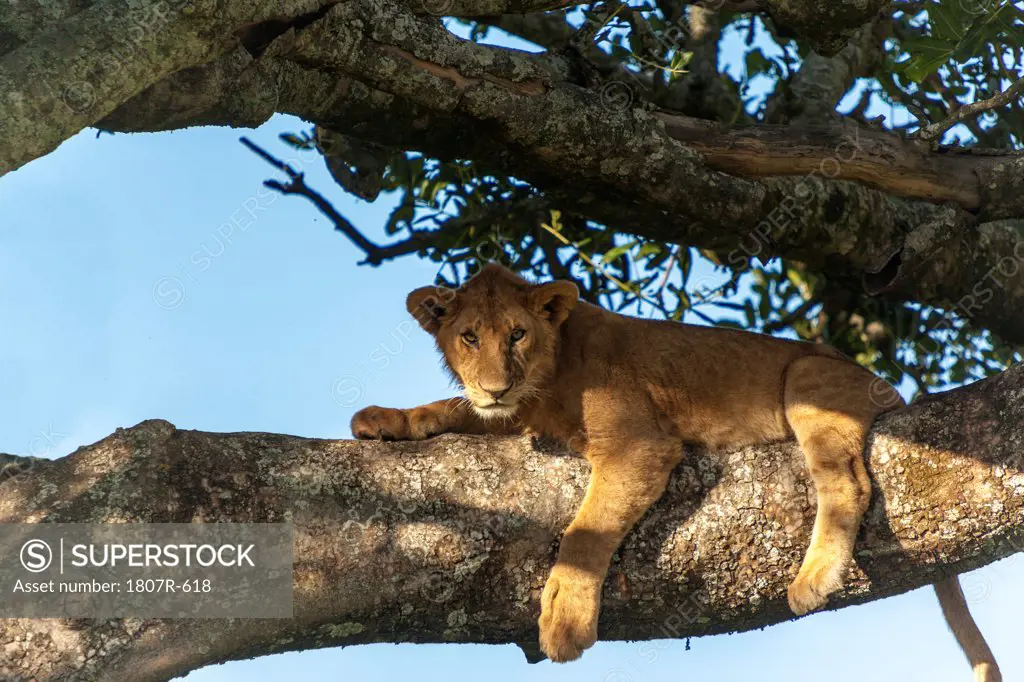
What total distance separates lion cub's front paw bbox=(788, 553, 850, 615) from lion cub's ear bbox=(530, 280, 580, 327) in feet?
5.69

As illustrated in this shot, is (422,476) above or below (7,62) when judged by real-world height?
below

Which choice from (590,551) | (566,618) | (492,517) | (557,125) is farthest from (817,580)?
(557,125)

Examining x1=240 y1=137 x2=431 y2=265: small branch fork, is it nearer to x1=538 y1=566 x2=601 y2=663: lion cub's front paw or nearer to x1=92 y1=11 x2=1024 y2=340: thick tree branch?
x1=92 y1=11 x2=1024 y2=340: thick tree branch

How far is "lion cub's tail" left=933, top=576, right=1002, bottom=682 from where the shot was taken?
507 centimetres

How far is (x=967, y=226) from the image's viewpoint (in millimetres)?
6406

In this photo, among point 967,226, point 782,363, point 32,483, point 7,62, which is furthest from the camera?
point 967,226

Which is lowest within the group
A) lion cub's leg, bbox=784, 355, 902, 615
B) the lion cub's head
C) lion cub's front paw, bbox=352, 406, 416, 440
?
lion cub's leg, bbox=784, 355, 902, 615

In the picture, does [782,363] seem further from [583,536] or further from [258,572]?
[258,572]

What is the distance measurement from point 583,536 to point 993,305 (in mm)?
3878

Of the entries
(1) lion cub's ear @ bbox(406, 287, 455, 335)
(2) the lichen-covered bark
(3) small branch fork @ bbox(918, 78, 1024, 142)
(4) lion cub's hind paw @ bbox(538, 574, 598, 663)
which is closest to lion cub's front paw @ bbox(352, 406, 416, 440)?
(2) the lichen-covered bark

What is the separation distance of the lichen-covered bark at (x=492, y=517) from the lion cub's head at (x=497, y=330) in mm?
444

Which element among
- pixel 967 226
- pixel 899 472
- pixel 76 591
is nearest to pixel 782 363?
pixel 899 472

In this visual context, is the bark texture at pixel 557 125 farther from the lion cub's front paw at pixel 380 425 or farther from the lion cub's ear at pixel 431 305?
the lion cub's front paw at pixel 380 425

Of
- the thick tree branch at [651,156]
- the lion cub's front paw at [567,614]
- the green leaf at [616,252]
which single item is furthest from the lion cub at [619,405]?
the green leaf at [616,252]
